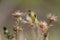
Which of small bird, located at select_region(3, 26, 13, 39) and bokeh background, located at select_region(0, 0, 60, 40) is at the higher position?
bokeh background, located at select_region(0, 0, 60, 40)

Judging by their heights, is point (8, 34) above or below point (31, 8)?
below

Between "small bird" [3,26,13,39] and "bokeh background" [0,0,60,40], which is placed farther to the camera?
"bokeh background" [0,0,60,40]

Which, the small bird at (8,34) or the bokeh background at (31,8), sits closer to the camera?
the small bird at (8,34)

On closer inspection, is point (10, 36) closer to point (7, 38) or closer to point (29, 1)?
point (7, 38)

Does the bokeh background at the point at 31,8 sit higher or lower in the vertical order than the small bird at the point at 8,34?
higher

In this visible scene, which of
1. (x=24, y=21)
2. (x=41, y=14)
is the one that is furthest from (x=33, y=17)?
(x=41, y=14)

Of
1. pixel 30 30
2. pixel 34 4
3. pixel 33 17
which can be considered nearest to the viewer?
pixel 33 17

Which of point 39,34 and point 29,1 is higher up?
point 29,1

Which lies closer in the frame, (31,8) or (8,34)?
(8,34)
